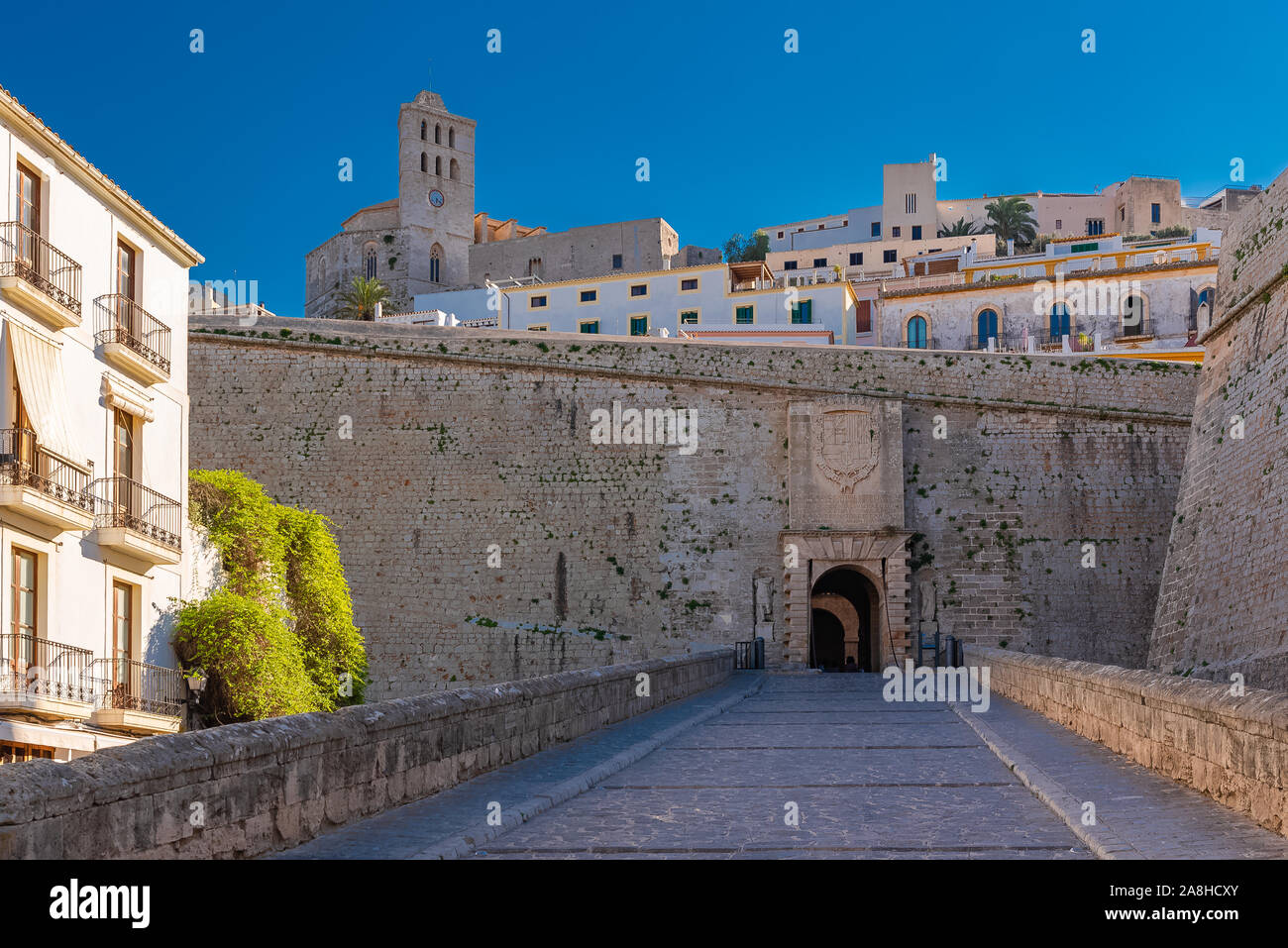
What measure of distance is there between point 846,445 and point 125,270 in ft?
44.0

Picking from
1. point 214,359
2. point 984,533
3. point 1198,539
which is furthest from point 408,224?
point 1198,539

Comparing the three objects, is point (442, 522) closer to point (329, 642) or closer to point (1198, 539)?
point (329, 642)

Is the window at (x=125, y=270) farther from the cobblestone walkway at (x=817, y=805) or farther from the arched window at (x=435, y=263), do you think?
the arched window at (x=435, y=263)

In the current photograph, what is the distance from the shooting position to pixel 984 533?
25781 mm

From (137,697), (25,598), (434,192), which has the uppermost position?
(434,192)

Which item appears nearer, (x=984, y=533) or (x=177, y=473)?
(x=177, y=473)

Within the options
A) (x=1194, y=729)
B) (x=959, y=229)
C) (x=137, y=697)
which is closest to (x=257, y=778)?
(x=1194, y=729)

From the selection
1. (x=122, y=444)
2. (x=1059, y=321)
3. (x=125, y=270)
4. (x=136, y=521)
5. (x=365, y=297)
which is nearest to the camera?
(x=136, y=521)

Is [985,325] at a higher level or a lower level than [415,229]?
lower

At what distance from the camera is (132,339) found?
1700 cm

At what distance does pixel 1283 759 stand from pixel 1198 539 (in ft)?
45.4

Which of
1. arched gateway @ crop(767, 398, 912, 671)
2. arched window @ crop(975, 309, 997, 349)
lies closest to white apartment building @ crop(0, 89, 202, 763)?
arched gateway @ crop(767, 398, 912, 671)

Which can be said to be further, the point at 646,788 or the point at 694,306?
the point at 694,306

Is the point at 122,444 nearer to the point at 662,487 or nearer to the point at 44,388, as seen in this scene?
the point at 44,388
